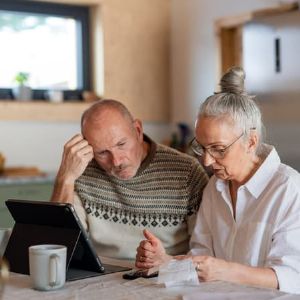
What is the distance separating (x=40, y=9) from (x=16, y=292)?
3301 millimetres

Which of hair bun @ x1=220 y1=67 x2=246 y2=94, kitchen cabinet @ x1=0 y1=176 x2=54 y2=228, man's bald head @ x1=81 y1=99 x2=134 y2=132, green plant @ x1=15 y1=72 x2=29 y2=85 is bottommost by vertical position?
kitchen cabinet @ x1=0 y1=176 x2=54 y2=228

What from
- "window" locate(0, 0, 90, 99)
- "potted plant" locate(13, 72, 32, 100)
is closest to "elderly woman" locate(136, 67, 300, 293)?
"potted plant" locate(13, 72, 32, 100)

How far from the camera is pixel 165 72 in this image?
4.94 metres

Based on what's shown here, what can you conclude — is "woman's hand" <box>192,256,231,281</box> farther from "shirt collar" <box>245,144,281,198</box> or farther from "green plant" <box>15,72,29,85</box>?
"green plant" <box>15,72,29,85</box>

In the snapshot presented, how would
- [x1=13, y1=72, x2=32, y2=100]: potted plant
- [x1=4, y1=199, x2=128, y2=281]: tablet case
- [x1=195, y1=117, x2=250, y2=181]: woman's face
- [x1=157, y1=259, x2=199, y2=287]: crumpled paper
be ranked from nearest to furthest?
[x1=157, y1=259, x2=199, y2=287]: crumpled paper, [x1=4, y1=199, x2=128, y2=281]: tablet case, [x1=195, y1=117, x2=250, y2=181]: woman's face, [x1=13, y1=72, x2=32, y2=100]: potted plant

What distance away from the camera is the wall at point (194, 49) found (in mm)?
4426

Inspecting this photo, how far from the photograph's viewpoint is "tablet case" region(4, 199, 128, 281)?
1.66 metres

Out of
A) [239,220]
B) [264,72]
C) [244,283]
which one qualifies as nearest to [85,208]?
[239,220]

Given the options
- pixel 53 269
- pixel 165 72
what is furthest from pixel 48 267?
pixel 165 72

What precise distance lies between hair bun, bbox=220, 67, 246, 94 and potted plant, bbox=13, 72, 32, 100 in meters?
2.68

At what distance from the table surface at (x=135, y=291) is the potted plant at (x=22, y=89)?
2864 millimetres

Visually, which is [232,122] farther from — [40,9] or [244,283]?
[40,9]

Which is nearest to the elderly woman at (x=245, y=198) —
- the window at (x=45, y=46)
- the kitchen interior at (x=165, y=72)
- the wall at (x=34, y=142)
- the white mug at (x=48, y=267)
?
the white mug at (x=48, y=267)

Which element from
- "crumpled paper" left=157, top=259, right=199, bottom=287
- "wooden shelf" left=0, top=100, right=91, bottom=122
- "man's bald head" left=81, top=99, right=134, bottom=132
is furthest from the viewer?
"wooden shelf" left=0, top=100, right=91, bottom=122
